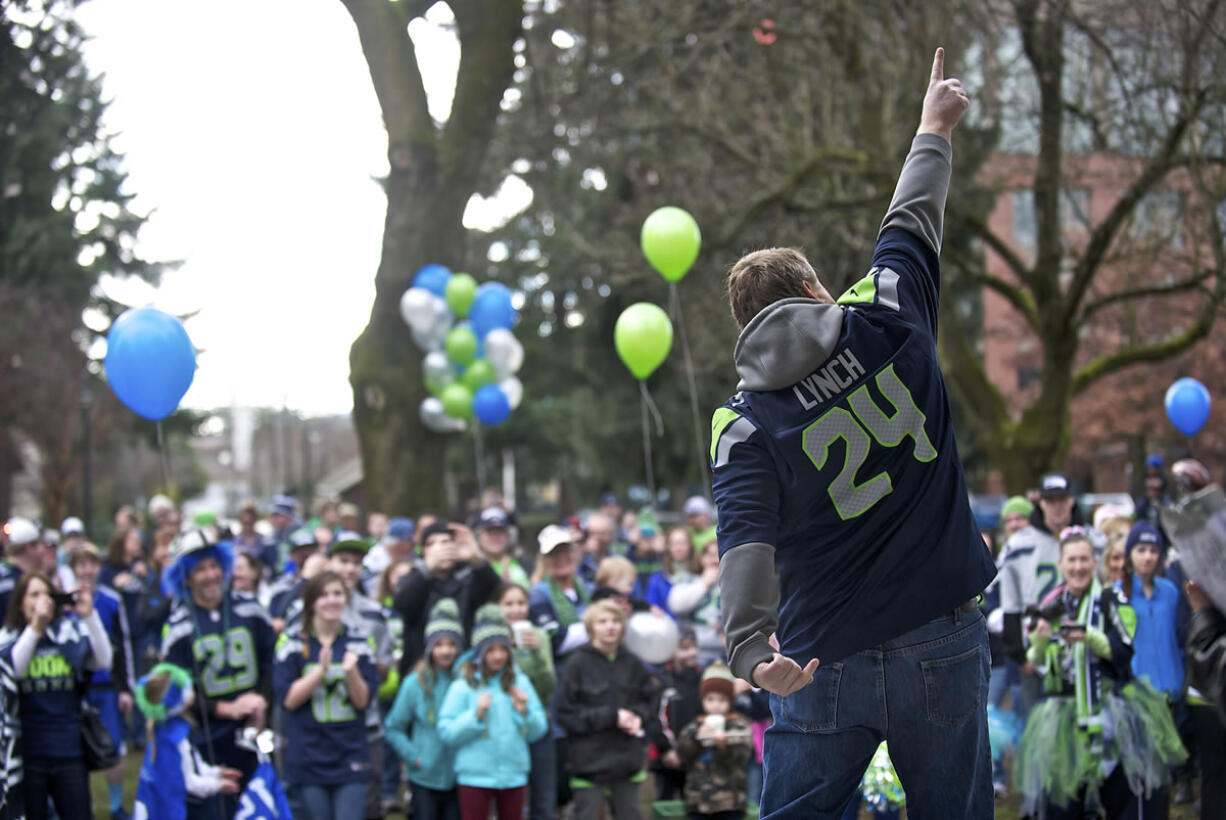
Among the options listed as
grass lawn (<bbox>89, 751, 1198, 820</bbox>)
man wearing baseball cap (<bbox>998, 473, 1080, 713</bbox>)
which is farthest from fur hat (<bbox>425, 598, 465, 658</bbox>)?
man wearing baseball cap (<bbox>998, 473, 1080, 713</bbox>)

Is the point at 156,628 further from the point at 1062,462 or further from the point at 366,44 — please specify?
the point at 1062,462

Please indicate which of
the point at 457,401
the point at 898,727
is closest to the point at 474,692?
the point at 898,727

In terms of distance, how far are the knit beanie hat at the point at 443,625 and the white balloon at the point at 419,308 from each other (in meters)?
6.03

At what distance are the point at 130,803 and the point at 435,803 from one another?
365cm

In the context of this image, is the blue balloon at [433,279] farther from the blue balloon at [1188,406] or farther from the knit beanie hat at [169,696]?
the blue balloon at [1188,406]

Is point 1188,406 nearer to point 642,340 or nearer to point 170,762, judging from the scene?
point 642,340

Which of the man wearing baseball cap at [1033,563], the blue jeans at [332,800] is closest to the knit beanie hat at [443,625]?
the blue jeans at [332,800]

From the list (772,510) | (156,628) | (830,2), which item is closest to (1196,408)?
(830,2)

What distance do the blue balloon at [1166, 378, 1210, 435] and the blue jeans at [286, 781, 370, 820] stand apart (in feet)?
30.0

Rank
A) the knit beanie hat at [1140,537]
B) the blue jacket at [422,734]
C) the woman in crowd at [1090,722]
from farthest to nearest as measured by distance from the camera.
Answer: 1. the knit beanie hat at [1140,537]
2. the blue jacket at [422,734]
3. the woman in crowd at [1090,722]

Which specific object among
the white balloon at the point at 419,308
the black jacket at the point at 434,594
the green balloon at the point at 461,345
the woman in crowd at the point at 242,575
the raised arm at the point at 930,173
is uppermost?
the white balloon at the point at 419,308

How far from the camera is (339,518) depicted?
1535cm

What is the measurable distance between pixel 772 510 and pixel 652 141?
17451mm

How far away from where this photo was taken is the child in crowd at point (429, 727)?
24.6ft
